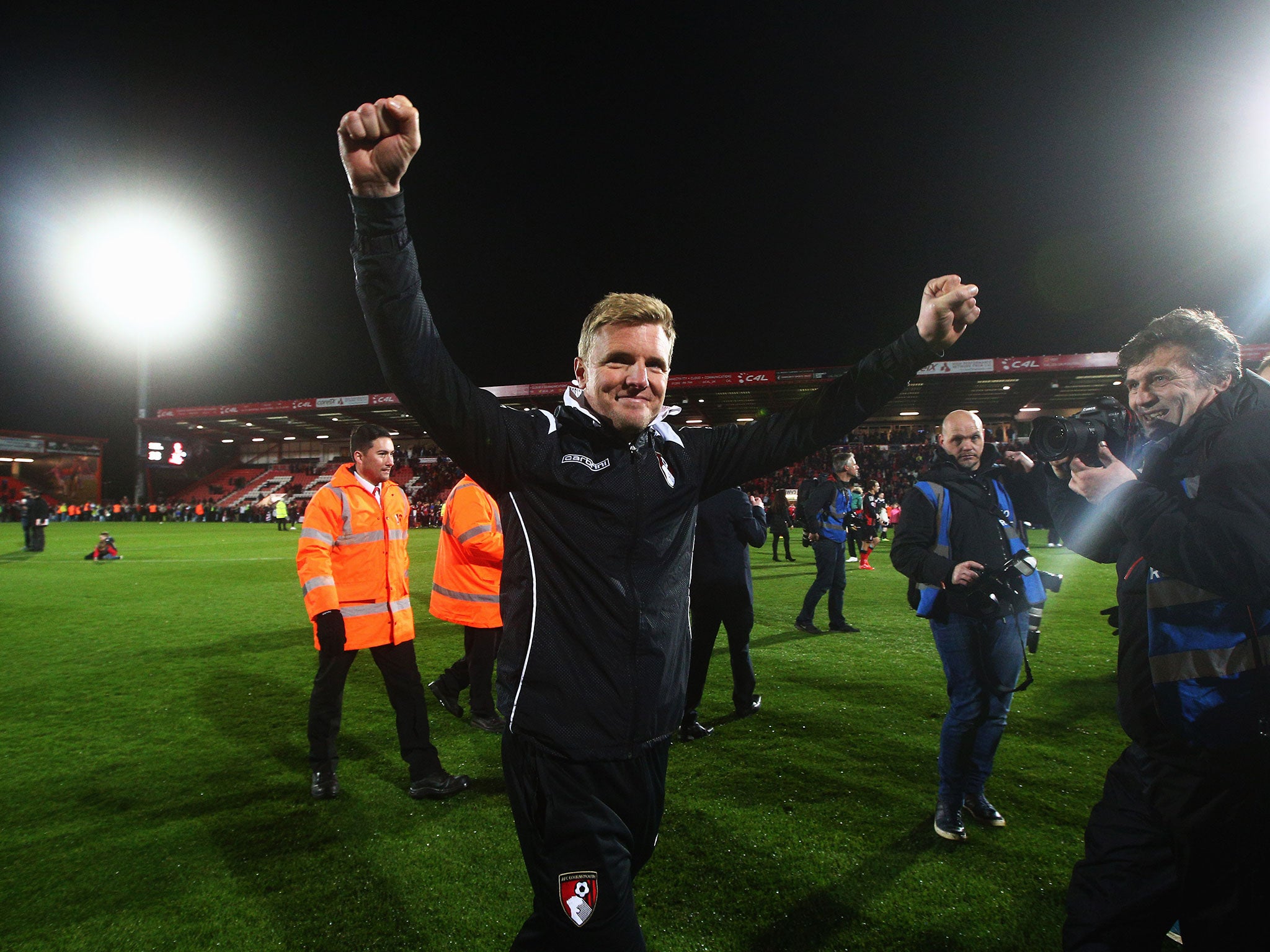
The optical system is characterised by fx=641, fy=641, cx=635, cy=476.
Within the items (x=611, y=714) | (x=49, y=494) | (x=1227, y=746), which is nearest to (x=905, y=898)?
(x=1227, y=746)

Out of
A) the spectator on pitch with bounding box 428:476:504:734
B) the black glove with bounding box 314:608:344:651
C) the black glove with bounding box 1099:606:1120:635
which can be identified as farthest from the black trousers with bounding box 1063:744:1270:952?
the spectator on pitch with bounding box 428:476:504:734

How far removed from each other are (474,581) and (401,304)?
3.78 metres

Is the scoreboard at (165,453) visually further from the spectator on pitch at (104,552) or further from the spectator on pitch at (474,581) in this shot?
the spectator on pitch at (474,581)

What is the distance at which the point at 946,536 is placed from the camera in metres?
3.48

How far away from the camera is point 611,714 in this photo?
1600mm

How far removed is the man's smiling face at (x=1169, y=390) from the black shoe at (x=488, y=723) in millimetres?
4435

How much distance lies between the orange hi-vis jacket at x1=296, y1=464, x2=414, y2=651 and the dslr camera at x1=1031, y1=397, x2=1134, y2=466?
3.37 meters

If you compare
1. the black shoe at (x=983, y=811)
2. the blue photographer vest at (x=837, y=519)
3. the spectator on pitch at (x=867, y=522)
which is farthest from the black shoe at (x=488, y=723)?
the spectator on pitch at (x=867, y=522)

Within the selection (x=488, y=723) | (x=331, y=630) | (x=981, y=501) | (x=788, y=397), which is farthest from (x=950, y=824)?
(x=788, y=397)

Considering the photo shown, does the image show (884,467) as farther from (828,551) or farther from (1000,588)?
(1000,588)

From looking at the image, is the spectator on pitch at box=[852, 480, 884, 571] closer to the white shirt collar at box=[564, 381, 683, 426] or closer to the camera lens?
the camera lens

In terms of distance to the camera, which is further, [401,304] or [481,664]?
[481,664]

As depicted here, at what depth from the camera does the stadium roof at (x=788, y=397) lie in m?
28.9

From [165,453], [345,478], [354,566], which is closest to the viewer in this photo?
[354,566]
